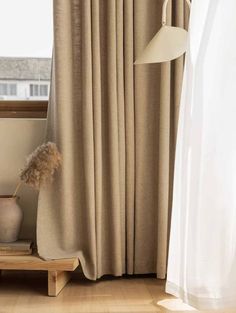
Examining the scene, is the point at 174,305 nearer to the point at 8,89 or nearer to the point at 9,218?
the point at 9,218

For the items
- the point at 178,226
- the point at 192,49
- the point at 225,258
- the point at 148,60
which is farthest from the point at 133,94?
the point at 225,258

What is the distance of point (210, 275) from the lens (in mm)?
1587

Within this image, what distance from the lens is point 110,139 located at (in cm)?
222

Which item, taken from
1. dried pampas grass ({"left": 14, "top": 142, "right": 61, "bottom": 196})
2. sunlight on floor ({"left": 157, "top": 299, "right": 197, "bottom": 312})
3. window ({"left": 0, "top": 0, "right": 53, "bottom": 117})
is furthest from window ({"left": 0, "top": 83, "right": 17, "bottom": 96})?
sunlight on floor ({"left": 157, "top": 299, "right": 197, "bottom": 312})

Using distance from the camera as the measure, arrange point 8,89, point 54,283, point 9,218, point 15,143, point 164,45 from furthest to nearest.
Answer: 1. point 8,89
2. point 15,143
3. point 9,218
4. point 54,283
5. point 164,45

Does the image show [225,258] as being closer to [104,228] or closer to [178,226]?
[178,226]

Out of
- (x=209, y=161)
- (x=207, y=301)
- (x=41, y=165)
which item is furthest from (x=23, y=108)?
(x=207, y=301)

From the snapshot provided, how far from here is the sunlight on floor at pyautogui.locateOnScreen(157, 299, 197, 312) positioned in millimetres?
1853

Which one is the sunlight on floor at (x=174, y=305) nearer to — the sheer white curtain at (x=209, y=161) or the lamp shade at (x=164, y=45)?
the sheer white curtain at (x=209, y=161)

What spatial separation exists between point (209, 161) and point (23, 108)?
4.11 feet

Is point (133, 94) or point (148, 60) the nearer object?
point (148, 60)

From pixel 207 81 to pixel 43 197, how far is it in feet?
3.46

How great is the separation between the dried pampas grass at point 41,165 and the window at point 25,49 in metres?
0.51

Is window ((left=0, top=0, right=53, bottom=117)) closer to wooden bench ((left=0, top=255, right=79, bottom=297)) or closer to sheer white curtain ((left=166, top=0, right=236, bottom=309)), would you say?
wooden bench ((left=0, top=255, right=79, bottom=297))
